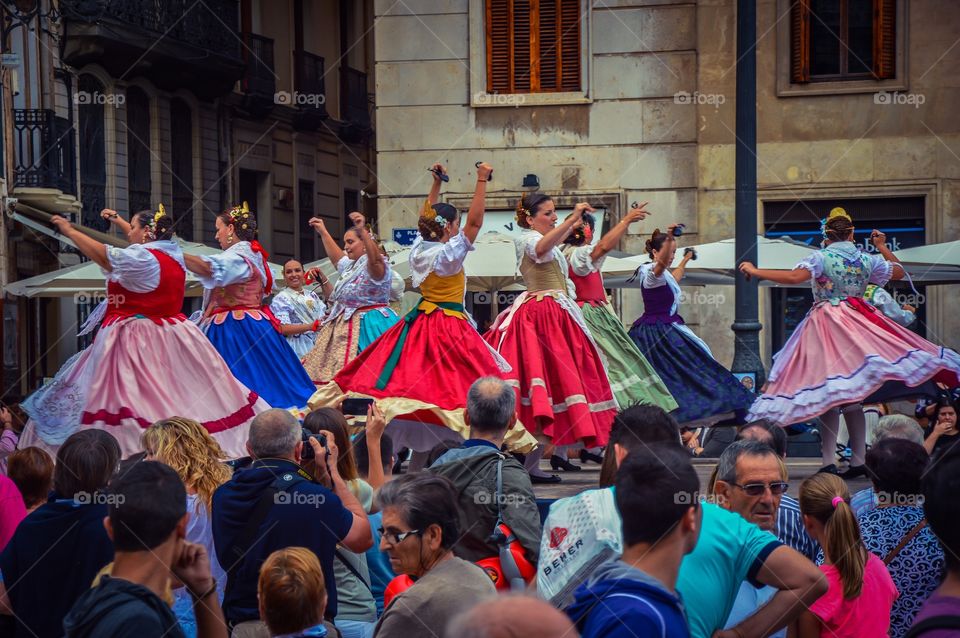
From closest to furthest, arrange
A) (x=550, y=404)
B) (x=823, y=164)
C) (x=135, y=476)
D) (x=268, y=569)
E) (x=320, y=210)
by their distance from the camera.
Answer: (x=135, y=476)
(x=268, y=569)
(x=550, y=404)
(x=823, y=164)
(x=320, y=210)

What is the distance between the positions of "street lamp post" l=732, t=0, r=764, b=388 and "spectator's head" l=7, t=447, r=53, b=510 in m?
7.75

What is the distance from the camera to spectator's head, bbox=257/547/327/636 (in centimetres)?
367

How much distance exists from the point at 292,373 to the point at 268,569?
5.44m

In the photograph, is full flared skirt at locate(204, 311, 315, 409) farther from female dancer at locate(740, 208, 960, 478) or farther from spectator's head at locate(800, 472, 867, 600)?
spectator's head at locate(800, 472, 867, 600)

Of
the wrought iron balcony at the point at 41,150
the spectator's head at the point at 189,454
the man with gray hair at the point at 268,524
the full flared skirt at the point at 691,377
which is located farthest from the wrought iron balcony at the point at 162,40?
the man with gray hair at the point at 268,524

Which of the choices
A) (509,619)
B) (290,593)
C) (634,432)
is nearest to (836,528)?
(634,432)

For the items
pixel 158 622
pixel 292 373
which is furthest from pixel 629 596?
pixel 292 373

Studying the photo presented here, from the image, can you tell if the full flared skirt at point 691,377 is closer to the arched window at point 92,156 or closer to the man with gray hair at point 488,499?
the man with gray hair at point 488,499

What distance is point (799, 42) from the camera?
15844 mm

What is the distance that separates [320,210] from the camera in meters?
27.2

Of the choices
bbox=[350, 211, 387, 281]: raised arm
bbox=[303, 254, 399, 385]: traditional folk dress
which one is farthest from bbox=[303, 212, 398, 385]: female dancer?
bbox=[350, 211, 387, 281]: raised arm

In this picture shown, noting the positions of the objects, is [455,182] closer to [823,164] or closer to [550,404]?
[823,164]

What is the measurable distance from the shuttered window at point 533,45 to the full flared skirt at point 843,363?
8341 mm

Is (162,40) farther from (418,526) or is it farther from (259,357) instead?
(418,526)
